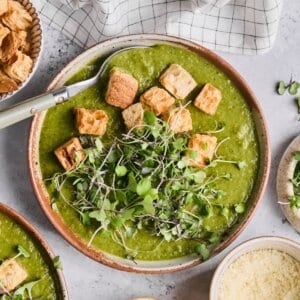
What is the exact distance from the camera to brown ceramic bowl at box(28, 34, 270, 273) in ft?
10.8

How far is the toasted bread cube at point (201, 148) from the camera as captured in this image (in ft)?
11.0

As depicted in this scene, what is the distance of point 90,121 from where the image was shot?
327 cm

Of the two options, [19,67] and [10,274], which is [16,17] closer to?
[19,67]

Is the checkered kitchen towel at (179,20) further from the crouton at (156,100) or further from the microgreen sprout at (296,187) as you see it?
the microgreen sprout at (296,187)

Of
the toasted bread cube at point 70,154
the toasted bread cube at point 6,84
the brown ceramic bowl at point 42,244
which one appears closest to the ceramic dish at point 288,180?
the toasted bread cube at point 70,154

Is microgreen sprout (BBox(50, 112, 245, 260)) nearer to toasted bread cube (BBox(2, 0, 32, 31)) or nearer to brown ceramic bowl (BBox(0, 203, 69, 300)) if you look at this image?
brown ceramic bowl (BBox(0, 203, 69, 300))

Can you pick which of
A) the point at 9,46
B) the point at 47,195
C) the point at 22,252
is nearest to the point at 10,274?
the point at 22,252

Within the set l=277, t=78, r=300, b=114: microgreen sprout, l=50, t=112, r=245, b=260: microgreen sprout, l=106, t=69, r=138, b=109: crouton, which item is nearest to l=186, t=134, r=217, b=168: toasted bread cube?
l=50, t=112, r=245, b=260: microgreen sprout

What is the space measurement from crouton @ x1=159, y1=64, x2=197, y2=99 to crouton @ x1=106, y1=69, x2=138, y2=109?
127mm

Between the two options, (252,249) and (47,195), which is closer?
(47,195)

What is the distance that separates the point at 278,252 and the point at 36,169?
114 centimetres

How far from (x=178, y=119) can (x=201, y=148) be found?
15 cm

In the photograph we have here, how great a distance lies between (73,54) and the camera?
11.4 feet

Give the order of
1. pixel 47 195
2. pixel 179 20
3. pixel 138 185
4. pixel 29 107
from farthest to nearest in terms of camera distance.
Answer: pixel 179 20, pixel 47 195, pixel 138 185, pixel 29 107
